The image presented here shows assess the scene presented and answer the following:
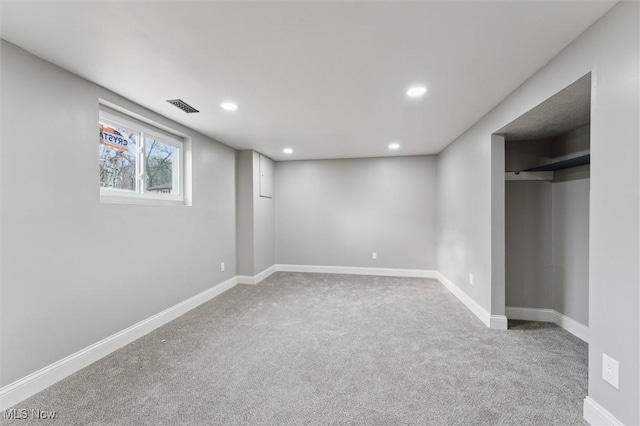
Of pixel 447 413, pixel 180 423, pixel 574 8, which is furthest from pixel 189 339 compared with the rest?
pixel 574 8

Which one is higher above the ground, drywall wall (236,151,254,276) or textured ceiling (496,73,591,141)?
textured ceiling (496,73,591,141)

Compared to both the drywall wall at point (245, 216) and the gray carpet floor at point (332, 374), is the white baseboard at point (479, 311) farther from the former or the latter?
the drywall wall at point (245, 216)

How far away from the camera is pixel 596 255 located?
5.08ft

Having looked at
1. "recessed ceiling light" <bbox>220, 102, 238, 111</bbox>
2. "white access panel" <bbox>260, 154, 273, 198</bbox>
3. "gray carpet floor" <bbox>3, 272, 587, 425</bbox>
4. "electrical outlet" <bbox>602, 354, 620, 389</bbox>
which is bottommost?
"gray carpet floor" <bbox>3, 272, 587, 425</bbox>

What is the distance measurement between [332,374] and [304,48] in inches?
89.1

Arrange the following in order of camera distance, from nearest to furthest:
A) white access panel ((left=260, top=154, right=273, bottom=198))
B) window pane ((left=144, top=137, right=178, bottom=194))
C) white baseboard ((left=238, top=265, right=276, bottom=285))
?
window pane ((left=144, top=137, right=178, bottom=194)), white baseboard ((left=238, top=265, right=276, bottom=285)), white access panel ((left=260, top=154, right=273, bottom=198))

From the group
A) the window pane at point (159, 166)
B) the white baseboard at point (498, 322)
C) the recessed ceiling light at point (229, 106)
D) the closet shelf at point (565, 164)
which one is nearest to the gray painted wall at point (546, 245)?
the closet shelf at point (565, 164)

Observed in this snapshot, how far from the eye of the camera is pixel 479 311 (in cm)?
314

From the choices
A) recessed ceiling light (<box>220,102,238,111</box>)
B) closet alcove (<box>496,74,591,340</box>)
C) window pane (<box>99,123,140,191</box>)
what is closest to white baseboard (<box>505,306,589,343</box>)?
closet alcove (<box>496,74,591,340</box>)

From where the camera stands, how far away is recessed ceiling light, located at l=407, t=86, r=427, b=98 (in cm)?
236

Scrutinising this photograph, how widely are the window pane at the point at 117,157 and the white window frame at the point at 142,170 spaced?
0.13 feet

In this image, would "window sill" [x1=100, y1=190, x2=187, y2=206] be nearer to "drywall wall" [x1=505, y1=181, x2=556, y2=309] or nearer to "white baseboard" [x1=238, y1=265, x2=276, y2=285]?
"white baseboard" [x1=238, y1=265, x2=276, y2=285]

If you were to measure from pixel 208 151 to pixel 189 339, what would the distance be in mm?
2410

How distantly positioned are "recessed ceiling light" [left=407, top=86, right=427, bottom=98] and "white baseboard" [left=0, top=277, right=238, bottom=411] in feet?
10.9
